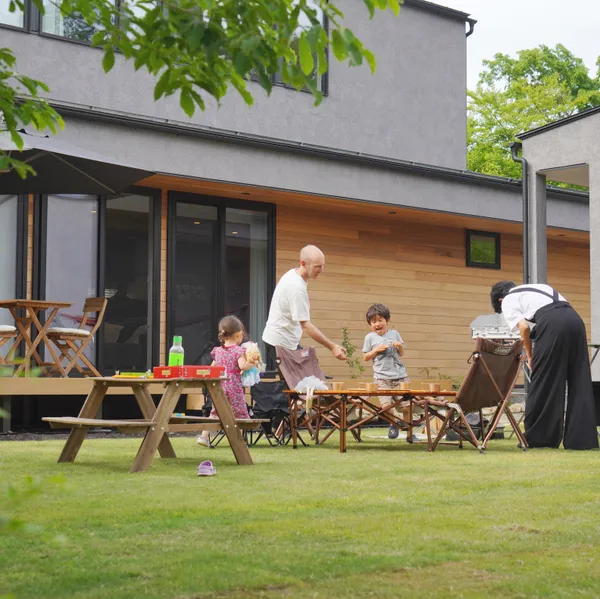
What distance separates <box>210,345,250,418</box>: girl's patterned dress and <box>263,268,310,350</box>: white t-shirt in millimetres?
Result: 388

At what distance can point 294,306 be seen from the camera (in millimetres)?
7512

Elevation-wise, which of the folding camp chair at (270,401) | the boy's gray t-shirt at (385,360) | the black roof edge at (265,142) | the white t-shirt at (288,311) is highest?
the black roof edge at (265,142)

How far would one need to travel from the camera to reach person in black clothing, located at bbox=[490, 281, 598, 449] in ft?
23.6

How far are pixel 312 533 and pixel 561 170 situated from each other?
967 cm

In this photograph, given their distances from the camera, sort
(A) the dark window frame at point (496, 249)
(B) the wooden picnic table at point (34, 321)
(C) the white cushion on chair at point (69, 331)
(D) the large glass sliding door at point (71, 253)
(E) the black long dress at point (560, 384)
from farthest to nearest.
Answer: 1. (A) the dark window frame at point (496, 249)
2. (D) the large glass sliding door at point (71, 253)
3. (C) the white cushion on chair at point (69, 331)
4. (B) the wooden picnic table at point (34, 321)
5. (E) the black long dress at point (560, 384)

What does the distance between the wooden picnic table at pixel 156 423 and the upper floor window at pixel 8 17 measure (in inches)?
242

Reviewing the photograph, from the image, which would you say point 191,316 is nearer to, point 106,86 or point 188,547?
point 106,86

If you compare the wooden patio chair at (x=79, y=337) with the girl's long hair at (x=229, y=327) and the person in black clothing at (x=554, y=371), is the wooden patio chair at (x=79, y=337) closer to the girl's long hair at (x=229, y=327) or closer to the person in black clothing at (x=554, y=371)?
the girl's long hair at (x=229, y=327)

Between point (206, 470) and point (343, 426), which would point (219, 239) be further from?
point (206, 470)

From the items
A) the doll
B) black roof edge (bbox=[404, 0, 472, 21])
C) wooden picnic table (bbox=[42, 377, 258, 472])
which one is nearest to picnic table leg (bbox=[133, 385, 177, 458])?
wooden picnic table (bbox=[42, 377, 258, 472])

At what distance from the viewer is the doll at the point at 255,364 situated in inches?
284

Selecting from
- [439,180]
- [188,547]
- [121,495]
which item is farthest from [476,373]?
[439,180]

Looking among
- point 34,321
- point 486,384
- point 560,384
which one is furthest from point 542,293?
point 34,321

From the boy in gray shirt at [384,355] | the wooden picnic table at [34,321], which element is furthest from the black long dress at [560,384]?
the wooden picnic table at [34,321]
